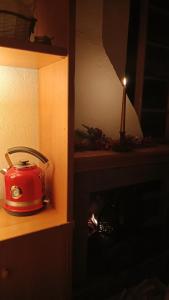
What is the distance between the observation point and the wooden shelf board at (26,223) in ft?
2.65

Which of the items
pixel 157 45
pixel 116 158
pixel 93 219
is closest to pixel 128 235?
pixel 93 219

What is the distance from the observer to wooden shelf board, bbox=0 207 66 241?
0.81 meters

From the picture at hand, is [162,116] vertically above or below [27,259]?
above

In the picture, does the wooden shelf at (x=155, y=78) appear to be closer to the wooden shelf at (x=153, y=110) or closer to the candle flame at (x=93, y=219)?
the wooden shelf at (x=153, y=110)

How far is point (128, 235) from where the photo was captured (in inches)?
58.6

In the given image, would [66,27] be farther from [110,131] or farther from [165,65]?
[165,65]

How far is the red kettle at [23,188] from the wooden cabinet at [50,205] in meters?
0.04

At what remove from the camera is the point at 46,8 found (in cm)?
91

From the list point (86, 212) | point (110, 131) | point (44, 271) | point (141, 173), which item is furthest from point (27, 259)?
point (110, 131)

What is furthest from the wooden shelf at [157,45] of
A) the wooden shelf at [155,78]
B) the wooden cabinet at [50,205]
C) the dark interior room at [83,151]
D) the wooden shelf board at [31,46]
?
the wooden shelf board at [31,46]

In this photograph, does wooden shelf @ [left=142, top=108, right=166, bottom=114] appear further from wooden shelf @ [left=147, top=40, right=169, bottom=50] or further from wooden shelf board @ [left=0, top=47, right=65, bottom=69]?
wooden shelf board @ [left=0, top=47, right=65, bottom=69]

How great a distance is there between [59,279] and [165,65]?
167cm

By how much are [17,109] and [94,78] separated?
0.55 metres

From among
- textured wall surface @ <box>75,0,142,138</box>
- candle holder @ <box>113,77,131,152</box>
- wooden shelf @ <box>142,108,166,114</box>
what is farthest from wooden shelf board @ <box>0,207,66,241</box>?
wooden shelf @ <box>142,108,166,114</box>
